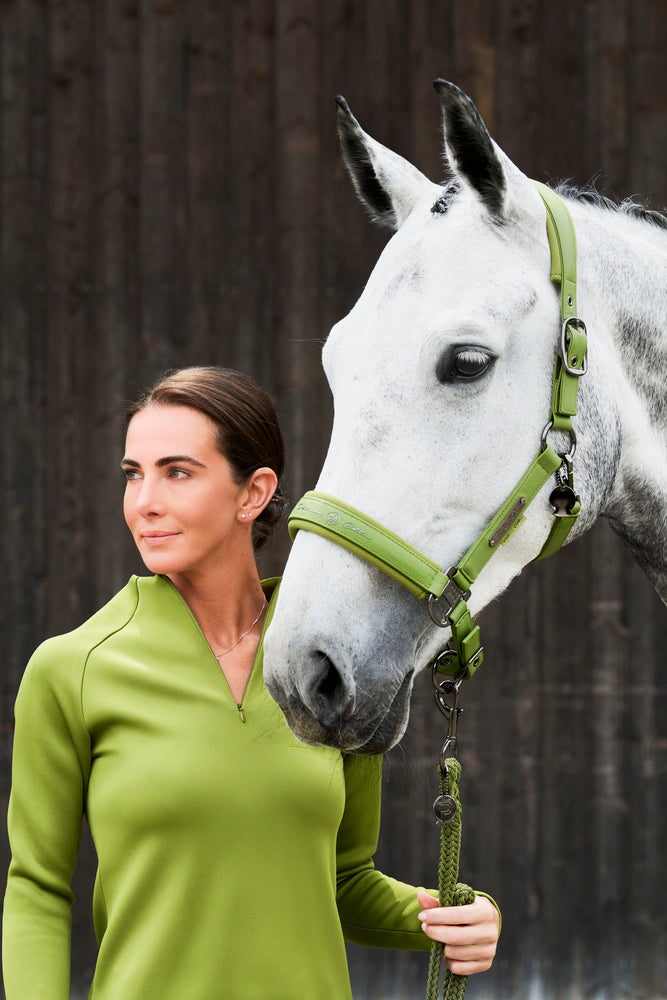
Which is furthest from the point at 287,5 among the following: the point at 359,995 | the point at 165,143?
the point at 359,995

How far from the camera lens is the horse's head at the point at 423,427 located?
1.08 metres

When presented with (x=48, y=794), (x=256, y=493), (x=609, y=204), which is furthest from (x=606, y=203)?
(x=48, y=794)

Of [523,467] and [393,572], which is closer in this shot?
[393,572]

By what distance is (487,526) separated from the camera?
1201mm

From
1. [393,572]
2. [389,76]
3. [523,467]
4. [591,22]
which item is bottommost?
[393,572]

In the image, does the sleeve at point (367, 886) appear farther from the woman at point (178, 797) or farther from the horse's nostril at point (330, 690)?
the horse's nostril at point (330, 690)

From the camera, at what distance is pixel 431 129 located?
3252 millimetres

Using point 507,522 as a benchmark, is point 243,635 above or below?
below

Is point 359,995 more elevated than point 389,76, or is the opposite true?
point 389,76

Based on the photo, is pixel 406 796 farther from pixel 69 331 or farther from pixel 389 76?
pixel 389 76

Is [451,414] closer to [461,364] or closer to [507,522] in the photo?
[461,364]

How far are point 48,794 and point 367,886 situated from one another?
0.53 m

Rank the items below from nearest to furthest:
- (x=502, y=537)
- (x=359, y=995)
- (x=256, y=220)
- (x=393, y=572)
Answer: (x=393, y=572), (x=502, y=537), (x=359, y=995), (x=256, y=220)

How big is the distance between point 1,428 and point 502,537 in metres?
2.57
